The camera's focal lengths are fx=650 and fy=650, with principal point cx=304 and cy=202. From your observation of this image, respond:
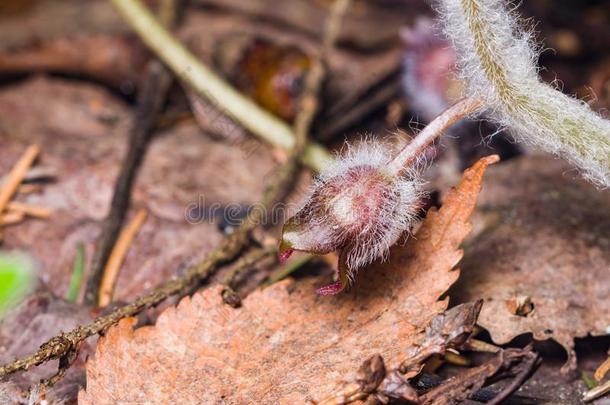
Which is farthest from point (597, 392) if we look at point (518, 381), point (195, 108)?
point (195, 108)

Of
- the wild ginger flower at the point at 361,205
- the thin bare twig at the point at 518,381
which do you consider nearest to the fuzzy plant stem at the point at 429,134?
the wild ginger flower at the point at 361,205

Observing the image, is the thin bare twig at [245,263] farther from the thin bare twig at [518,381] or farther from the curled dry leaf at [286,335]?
the thin bare twig at [518,381]

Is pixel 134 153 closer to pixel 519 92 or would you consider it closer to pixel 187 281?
pixel 187 281

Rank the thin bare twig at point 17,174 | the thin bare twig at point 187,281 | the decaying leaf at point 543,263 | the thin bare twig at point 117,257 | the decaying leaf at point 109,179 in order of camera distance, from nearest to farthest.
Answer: the thin bare twig at point 187,281 → the decaying leaf at point 543,263 → the thin bare twig at point 117,257 → the decaying leaf at point 109,179 → the thin bare twig at point 17,174

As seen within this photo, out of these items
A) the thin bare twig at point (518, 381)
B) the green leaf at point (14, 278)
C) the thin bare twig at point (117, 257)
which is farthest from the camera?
the thin bare twig at point (117, 257)

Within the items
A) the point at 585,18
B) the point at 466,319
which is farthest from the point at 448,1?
the point at 585,18

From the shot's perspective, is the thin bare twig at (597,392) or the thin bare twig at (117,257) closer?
the thin bare twig at (597,392)

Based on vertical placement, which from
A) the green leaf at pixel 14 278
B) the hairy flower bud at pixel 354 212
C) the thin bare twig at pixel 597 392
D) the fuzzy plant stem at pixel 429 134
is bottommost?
the thin bare twig at pixel 597 392

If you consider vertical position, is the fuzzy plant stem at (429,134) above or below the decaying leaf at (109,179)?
above
